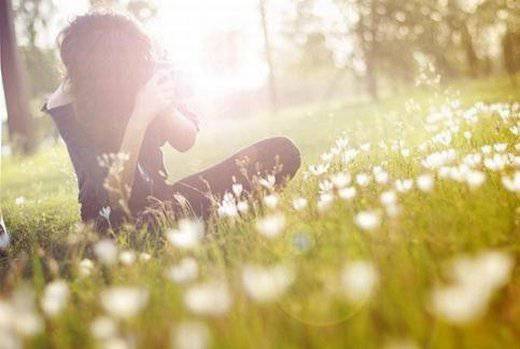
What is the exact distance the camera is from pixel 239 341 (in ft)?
6.13

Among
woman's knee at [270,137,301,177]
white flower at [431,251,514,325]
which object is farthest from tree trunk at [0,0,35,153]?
white flower at [431,251,514,325]

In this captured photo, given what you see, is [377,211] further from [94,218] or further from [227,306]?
[94,218]

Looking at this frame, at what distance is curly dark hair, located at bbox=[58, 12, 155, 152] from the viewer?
379cm

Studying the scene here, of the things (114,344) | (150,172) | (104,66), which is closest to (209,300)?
(114,344)

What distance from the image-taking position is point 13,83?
13820mm

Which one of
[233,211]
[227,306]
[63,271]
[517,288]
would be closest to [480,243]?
[517,288]

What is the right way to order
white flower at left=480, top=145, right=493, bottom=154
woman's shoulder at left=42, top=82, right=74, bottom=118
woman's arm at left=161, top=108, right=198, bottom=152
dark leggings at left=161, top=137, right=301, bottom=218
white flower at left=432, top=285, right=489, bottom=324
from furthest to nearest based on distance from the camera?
dark leggings at left=161, top=137, right=301, bottom=218 < woman's arm at left=161, top=108, right=198, bottom=152 < woman's shoulder at left=42, top=82, right=74, bottom=118 < white flower at left=480, top=145, right=493, bottom=154 < white flower at left=432, top=285, right=489, bottom=324

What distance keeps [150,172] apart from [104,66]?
0.87 metres

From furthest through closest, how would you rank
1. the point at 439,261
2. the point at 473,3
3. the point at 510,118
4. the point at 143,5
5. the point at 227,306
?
the point at 473,3, the point at 143,5, the point at 510,118, the point at 439,261, the point at 227,306

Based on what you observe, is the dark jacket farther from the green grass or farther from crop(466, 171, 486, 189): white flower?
crop(466, 171, 486, 189): white flower

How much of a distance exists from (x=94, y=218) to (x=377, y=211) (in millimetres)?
1984

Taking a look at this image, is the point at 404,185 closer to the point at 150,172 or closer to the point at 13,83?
the point at 150,172

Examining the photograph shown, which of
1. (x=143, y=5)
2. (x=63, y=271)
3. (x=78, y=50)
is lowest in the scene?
(x=63, y=271)

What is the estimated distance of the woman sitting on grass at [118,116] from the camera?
3.80 meters
